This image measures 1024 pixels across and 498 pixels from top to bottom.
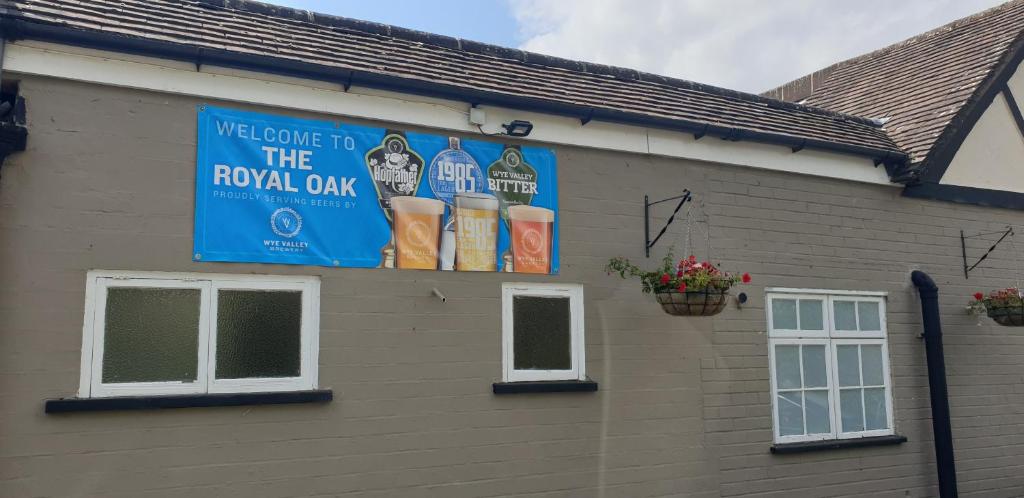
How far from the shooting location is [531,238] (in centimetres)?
664

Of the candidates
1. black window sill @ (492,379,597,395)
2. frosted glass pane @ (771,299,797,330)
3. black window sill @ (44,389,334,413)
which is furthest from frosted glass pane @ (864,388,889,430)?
black window sill @ (44,389,334,413)

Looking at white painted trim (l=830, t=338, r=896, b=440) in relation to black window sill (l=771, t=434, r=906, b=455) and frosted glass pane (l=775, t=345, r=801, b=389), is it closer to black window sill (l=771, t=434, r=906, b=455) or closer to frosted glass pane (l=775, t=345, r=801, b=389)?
black window sill (l=771, t=434, r=906, b=455)

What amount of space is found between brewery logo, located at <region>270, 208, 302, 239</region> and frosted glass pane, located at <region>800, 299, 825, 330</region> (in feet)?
16.1

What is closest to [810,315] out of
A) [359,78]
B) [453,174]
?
[453,174]

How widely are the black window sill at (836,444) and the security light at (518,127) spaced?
3656 millimetres

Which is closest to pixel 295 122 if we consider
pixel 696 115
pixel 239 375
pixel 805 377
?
pixel 239 375

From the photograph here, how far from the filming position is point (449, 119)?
651cm

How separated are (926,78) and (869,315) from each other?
366 centimetres

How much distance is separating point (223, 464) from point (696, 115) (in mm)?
5071

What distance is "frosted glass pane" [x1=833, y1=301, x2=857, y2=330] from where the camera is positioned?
8.15 m

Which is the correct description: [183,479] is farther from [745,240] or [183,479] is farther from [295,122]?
[745,240]

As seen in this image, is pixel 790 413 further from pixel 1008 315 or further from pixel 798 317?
pixel 1008 315

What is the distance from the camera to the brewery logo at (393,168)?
242 inches

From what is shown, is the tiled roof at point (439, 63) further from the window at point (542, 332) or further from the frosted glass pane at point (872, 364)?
the frosted glass pane at point (872, 364)
